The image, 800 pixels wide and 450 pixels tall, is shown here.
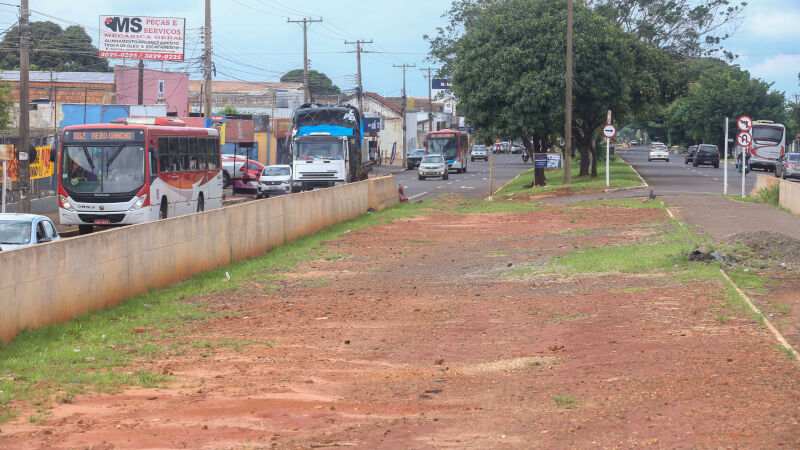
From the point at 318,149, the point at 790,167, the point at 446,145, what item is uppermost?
the point at 446,145

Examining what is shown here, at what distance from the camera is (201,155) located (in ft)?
97.1

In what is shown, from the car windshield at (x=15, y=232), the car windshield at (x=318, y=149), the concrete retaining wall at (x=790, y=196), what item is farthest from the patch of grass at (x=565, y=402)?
the car windshield at (x=318, y=149)

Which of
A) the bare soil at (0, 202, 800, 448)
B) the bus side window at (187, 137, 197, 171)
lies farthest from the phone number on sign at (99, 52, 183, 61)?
the bare soil at (0, 202, 800, 448)

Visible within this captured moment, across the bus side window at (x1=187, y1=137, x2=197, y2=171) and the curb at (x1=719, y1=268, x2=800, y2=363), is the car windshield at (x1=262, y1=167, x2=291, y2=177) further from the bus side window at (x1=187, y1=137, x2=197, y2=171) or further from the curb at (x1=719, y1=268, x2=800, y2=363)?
the curb at (x1=719, y1=268, x2=800, y2=363)

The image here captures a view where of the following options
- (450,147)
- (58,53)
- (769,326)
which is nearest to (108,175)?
(769,326)

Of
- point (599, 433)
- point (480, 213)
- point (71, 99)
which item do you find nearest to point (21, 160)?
point (480, 213)

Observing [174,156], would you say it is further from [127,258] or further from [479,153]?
[479,153]

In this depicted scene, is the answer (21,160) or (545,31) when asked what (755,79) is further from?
(21,160)

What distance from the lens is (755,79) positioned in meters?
105

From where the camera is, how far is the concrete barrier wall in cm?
1148

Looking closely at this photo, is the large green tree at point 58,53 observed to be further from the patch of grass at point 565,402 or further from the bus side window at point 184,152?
the patch of grass at point 565,402

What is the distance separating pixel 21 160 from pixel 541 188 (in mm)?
22928

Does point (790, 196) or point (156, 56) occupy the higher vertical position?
point (156, 56)

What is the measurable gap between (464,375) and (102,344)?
4.63 meters
